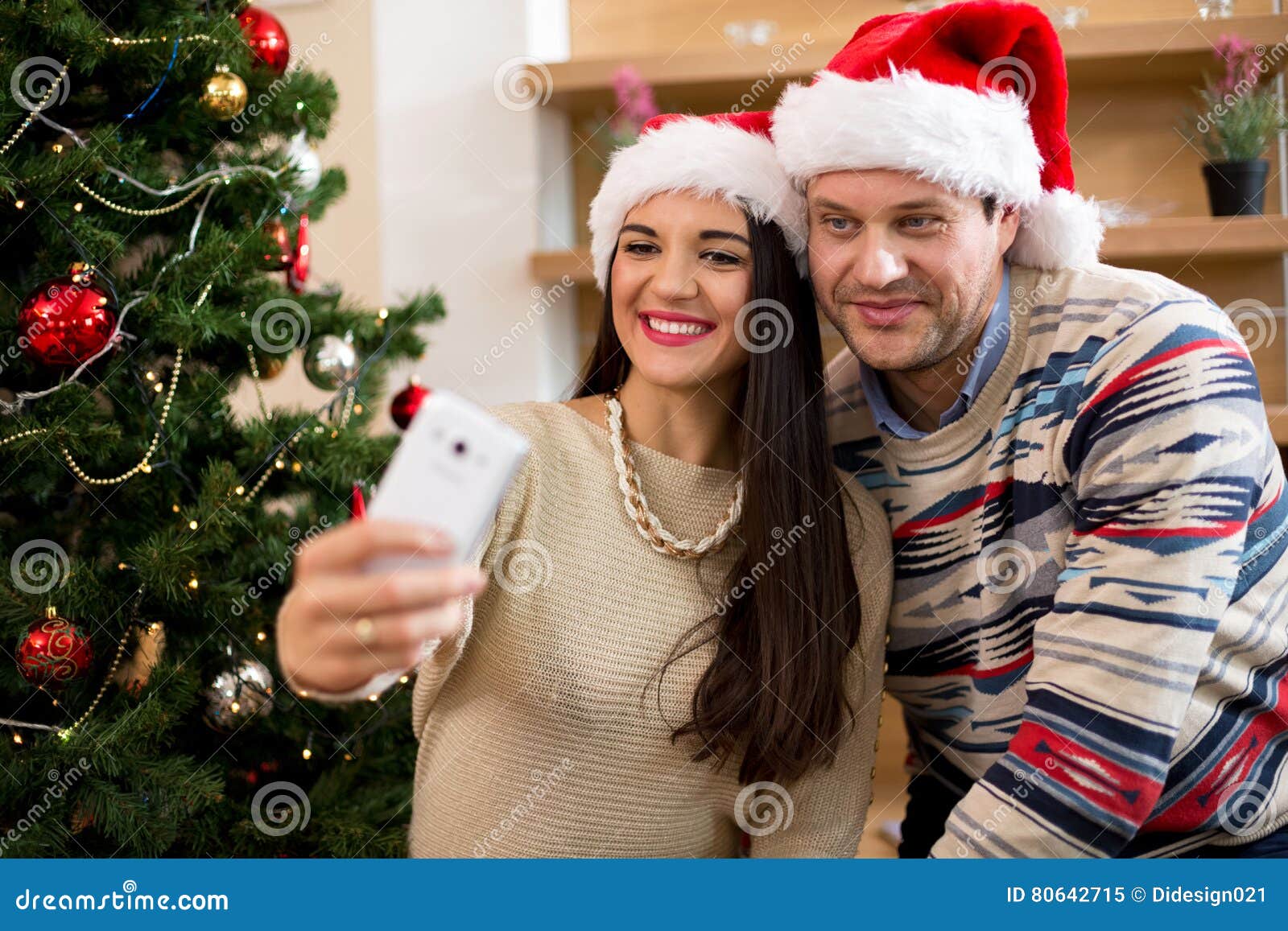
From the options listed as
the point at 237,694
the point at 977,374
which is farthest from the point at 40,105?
the point at 977,374

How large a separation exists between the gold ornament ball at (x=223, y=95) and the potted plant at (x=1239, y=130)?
188 cm

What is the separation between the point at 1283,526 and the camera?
1214 millimetres

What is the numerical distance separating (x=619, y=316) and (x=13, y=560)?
2.69 ft

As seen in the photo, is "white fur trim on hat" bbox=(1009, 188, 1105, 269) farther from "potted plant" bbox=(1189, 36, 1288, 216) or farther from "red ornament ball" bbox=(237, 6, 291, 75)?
"potted plant" bbox=(1189, 36, 1288, 216)

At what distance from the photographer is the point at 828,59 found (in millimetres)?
2291

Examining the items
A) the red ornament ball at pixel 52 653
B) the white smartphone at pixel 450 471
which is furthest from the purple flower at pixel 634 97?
the white smartphone at pixel 450 471

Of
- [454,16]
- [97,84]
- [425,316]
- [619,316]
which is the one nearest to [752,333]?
[619,316]

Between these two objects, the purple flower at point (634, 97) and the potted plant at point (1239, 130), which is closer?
the potted plant at point (1239, 130)

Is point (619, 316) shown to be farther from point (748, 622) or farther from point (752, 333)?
point (748, 622)

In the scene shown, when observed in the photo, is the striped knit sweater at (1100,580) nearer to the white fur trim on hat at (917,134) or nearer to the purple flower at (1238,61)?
the white fur trim on hat at (917,134)

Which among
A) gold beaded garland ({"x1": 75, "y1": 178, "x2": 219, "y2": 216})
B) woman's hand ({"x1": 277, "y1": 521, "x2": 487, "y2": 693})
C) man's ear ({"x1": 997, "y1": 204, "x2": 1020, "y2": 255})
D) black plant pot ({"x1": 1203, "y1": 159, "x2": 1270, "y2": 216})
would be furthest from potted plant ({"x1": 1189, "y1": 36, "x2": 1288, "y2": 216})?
woman's hand ({"x1": 277, "y1": 521, "x2": 487, "y2": 693})

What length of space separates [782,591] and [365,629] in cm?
68

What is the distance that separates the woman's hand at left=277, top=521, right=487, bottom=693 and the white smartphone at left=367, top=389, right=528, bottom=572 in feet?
0.04

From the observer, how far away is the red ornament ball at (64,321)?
1330 mm
